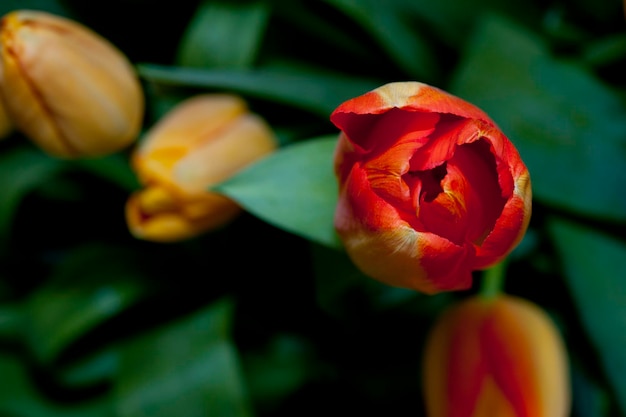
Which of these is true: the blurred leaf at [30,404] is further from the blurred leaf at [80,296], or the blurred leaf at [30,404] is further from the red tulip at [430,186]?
the red tulip at [430,186]

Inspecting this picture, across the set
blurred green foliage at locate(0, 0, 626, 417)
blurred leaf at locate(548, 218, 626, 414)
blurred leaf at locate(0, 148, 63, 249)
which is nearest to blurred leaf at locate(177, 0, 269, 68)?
blurred green foliage at locate(0, 0, 626, 417)

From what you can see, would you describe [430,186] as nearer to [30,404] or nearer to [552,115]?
[552,115]

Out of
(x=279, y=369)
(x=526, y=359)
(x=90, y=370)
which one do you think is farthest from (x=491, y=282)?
(x=90, y=370)

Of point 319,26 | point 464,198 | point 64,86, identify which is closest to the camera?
point 464,198

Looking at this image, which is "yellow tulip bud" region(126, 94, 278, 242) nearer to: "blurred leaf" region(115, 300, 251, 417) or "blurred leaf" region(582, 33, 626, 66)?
"blurred leaf" region(115, 300, 251, 417)

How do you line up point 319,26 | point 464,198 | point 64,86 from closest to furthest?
point 464,198, point 64,86, point 319,26

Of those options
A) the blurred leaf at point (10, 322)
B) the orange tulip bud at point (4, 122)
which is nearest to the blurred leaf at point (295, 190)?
the orange tulip bud at point (4, 122)

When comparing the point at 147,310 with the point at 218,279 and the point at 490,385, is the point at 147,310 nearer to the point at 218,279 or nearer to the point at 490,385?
the point at 218,279

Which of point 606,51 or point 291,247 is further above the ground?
point 606,51
